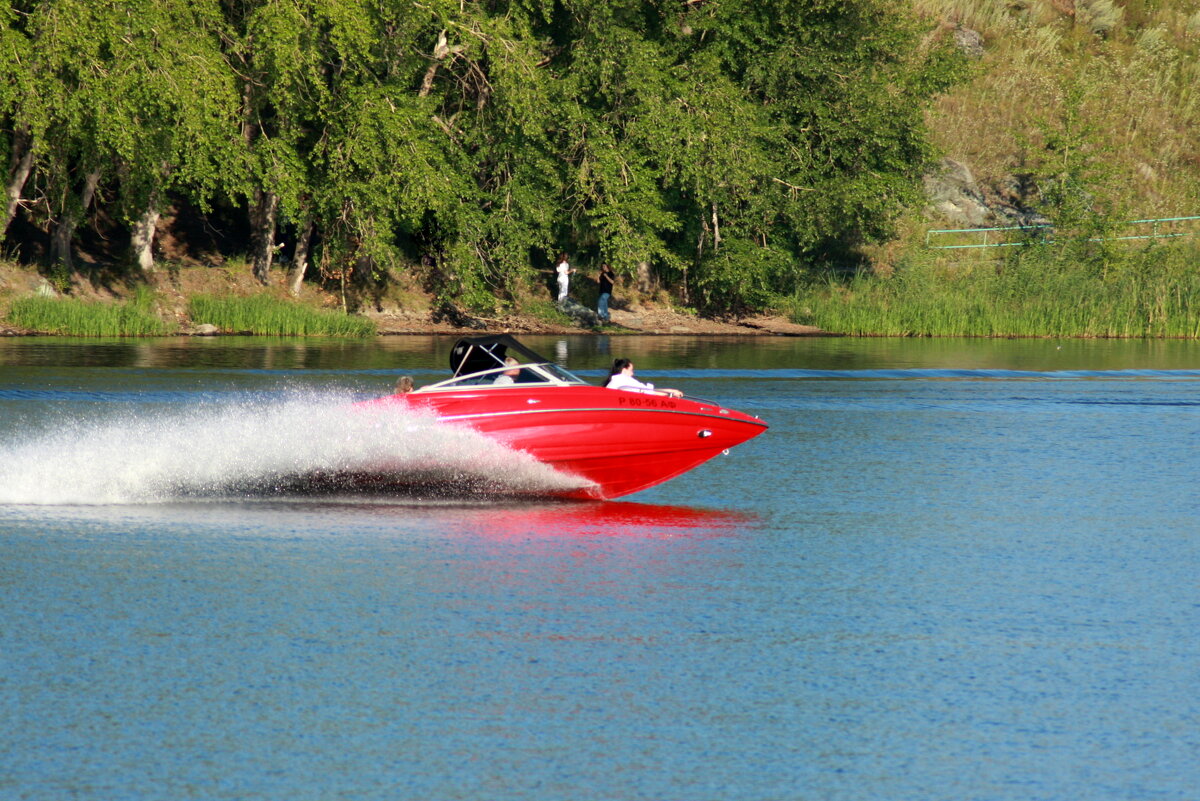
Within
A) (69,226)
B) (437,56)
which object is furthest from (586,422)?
(69,226)

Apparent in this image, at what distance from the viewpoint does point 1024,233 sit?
50.2 metres

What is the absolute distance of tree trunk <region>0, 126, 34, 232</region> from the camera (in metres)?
35.5

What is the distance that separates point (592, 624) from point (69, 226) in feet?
105

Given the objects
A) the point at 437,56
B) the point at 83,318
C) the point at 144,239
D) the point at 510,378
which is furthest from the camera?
the point at 144,239

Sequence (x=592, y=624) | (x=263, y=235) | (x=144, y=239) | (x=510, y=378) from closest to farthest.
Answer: (x=592, y=624), (x=510, y=378), (x=144, y=239), (x=263, y=235)

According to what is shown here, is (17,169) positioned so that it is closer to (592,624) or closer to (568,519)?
(568,519)

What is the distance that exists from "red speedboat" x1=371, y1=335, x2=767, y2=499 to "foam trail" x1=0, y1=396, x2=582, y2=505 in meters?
0.18

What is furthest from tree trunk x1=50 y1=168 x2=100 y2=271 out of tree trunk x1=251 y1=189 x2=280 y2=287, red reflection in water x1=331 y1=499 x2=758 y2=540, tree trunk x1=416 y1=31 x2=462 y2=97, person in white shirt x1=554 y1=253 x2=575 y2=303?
red reflection in water x1=331 y1=499 x2=758 y2=540

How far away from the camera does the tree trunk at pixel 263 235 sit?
135ft

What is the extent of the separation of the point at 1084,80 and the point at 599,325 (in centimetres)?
2503

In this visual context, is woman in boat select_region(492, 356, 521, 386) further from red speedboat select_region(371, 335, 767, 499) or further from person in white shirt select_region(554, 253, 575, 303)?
person in white shirt select_region(554, 253, 575, 303)

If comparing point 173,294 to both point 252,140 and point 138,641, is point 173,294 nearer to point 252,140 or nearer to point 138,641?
point 252,140

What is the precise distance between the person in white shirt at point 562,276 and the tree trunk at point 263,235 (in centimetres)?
814

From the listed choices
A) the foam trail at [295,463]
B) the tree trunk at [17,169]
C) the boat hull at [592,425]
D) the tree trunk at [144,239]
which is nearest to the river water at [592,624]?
the foam trail at [295,463]
